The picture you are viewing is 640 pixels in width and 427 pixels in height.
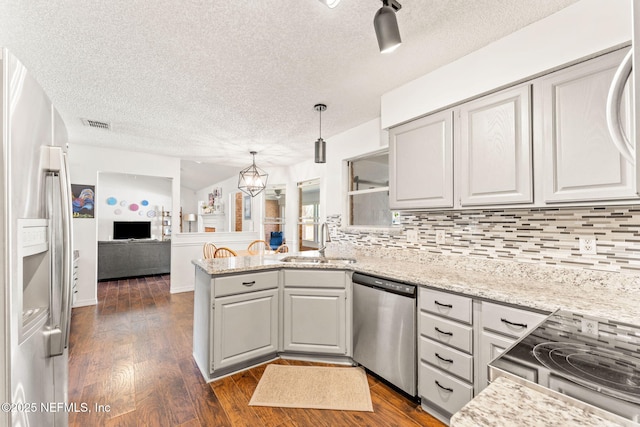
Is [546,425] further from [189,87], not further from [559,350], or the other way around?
[189,87]

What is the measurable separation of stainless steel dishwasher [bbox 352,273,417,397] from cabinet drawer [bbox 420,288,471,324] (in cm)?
8

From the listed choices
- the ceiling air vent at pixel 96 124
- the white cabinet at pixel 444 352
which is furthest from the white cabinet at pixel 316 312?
the ceiling air vent at pixel 96 124

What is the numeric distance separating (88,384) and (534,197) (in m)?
3.35

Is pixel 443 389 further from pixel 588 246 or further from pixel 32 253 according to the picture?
pixel 32 253

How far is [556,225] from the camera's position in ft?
6.11

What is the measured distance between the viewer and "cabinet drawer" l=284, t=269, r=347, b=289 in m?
2.44

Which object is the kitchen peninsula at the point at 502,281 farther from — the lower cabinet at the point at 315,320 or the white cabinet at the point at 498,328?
the lower cabinet at the point at 315,320

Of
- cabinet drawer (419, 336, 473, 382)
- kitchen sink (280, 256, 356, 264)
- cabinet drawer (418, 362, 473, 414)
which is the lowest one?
cabinet drawer (418, 362, 473, 414)

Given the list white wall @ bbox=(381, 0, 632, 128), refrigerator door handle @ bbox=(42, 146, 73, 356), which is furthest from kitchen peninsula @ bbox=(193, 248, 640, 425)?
white wall @ bbox=(381, 0, 632, 128)

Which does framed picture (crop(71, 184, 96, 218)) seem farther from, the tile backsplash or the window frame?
the tile backsplash

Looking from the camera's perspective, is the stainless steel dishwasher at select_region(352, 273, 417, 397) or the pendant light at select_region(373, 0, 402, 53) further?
the stainless steel dishwasher at select_region(352, 273, 417, 397)

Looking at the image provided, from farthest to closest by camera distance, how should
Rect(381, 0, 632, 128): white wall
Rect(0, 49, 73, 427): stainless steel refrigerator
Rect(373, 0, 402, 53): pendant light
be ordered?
Rect(381, 0, 632, 128): white wall < Rect(373, 0, 402, 53): pendant light < Rect(0, 49, 73, 427): stainless steel refrigerator

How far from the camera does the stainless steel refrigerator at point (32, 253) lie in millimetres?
824

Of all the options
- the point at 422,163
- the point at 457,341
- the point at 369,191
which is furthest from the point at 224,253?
the point at 457,341
